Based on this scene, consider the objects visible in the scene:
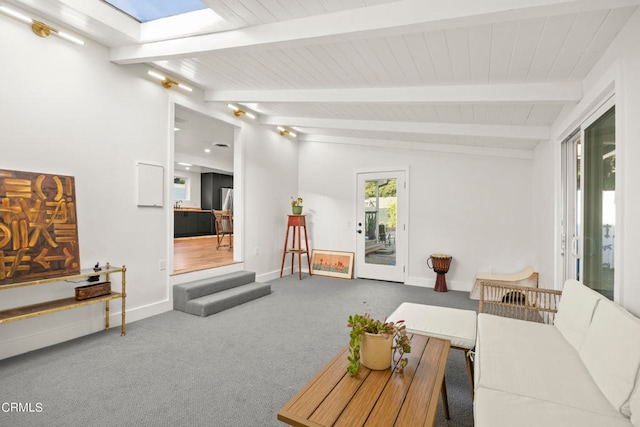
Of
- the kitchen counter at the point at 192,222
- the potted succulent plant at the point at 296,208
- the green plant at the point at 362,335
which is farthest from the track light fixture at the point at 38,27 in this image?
the kitchen counter at the point at 192,222

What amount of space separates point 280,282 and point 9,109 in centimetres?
412

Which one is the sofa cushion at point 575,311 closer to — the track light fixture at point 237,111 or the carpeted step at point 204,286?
the carpeted step at point 204,286

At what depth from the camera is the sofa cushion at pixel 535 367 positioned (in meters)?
1.44

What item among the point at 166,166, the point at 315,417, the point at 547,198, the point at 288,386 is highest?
the point at 166,166

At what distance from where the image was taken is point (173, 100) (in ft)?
13.2

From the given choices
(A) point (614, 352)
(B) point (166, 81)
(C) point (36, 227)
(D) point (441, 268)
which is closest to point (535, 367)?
(A) point (614, 352)

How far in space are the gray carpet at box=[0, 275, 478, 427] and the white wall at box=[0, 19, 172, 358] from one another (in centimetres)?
26

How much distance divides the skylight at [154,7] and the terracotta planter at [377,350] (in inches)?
113

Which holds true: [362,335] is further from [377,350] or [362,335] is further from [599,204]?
[599,204]

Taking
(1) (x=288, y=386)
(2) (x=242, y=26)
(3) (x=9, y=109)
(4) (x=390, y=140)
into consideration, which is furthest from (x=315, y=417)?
(4) (x=390, y=140)

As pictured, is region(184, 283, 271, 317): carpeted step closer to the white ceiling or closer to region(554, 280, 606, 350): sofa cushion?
the white ceiling

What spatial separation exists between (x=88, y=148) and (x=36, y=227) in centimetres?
90

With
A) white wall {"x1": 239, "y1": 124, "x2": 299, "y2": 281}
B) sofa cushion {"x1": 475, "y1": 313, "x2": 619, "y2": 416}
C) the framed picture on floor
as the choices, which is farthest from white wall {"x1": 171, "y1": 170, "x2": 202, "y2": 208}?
sofa cushion {"x1": 475, "y1": 313, "x2": 619, "y2": 416}

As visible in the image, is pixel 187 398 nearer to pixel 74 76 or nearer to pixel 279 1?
pixel 279 1
